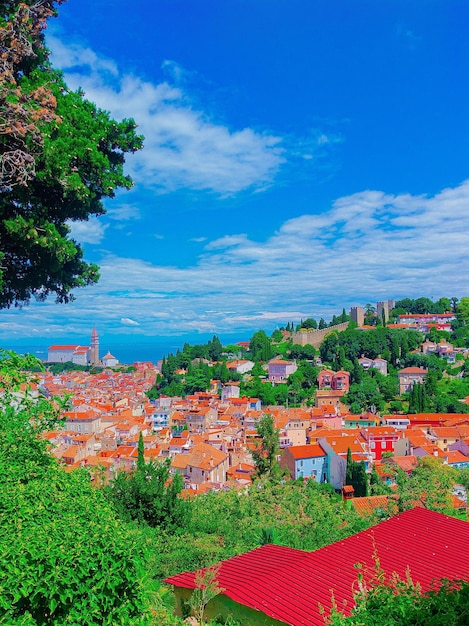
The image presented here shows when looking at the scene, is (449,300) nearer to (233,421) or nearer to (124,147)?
(233,421)

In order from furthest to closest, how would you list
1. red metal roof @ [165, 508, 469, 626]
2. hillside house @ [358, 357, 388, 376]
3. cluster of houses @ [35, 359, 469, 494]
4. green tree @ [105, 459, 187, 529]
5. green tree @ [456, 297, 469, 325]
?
green tree @ [456, 297, 469, 325] < hillside house @ [358, 357, 388, 376] < cluster of houses @ [35, 359, 469, 494] < green tree @ [105, 459, 187, 529] < red metal roof @ [165, 508, 469, 626]

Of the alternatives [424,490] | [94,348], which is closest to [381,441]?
[424,490]

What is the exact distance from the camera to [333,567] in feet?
14.4

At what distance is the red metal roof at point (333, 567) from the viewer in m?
3.86

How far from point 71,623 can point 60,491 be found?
1.04 metres

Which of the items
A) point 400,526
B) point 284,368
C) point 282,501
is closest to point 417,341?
point 284,368

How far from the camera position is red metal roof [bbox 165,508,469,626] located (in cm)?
386

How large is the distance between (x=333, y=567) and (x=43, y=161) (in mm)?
4270

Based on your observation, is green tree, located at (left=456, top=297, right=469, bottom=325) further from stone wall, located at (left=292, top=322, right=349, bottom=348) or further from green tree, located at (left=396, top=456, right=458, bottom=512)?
green tree, located at (left=396, top=456, right=458, bottom=512)

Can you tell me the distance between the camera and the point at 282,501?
11.7 m

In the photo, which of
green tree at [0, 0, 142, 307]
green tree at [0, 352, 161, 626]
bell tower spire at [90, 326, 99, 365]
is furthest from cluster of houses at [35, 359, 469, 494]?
bell tower spire at [90, 326, 99, 365]

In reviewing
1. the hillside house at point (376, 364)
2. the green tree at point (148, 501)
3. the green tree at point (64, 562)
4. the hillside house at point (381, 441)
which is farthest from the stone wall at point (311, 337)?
the green tree at point (64, 562)

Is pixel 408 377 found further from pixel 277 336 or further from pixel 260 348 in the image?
pixel 277 336

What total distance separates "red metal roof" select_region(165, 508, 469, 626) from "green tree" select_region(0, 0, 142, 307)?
332 cm
